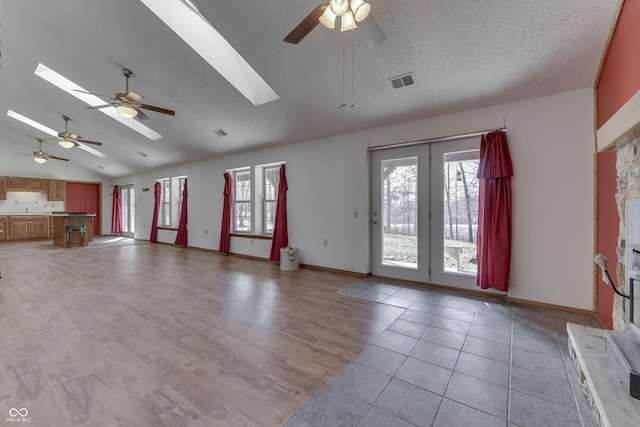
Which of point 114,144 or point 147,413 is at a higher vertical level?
point 114,144

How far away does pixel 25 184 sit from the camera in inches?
345

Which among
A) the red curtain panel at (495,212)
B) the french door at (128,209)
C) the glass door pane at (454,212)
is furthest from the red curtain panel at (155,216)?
the red curtain panel at (495,212)

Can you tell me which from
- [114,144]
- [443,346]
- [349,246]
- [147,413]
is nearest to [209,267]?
[349,246]

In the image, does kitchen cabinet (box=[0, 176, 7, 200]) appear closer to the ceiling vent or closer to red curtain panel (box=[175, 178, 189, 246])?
red curtain panel (box=[175, 178, 189, 246])

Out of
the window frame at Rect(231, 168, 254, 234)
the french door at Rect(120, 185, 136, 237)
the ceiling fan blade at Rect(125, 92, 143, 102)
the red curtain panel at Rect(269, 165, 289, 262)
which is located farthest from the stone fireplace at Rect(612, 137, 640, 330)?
the french door at Rect(120, 185, 136, 237)

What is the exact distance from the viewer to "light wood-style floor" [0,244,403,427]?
152cm

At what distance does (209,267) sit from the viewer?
5.25 m

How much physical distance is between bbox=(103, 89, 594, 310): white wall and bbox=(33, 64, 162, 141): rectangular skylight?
442 cm

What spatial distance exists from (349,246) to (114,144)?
23.9 ft

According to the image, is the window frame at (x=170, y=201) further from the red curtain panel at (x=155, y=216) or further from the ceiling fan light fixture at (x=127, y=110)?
the ceiling fan light fixture at (x=127, y=110)

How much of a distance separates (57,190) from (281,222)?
964 centimetres

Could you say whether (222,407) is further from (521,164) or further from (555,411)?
(521,164)

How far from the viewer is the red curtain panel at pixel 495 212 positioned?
126 inches

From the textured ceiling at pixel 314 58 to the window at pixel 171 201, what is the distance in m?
3.12
